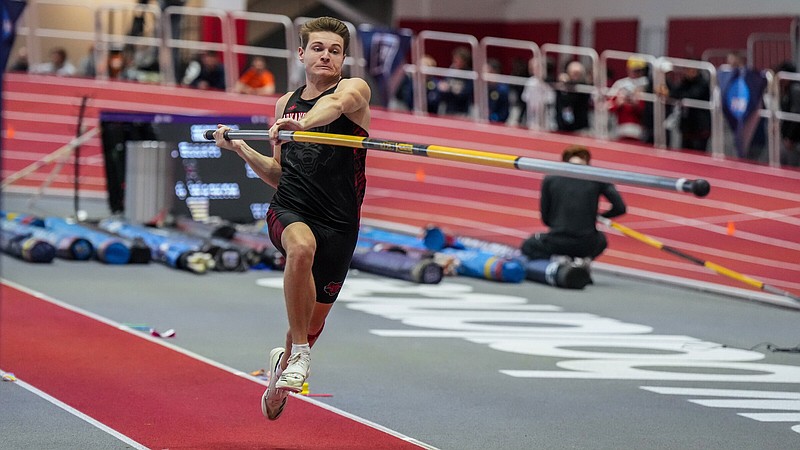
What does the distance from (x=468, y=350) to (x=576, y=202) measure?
364 centimetres

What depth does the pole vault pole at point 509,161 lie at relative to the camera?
4.88 m

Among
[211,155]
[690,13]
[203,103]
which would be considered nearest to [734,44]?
[690,13]

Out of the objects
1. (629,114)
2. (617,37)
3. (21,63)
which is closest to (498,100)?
(629,114)

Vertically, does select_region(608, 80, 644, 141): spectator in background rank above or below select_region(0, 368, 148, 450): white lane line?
above

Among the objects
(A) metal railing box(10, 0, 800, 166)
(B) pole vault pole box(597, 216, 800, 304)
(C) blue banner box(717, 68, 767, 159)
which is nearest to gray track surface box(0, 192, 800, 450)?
(B) pole vault pole box(597, 216, 800, 304)

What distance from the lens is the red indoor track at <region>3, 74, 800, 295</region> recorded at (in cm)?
1352

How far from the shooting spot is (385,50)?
18828 mm

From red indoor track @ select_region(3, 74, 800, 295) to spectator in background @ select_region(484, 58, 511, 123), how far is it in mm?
751

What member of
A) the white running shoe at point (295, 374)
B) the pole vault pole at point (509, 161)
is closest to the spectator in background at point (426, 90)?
the pole vault pole at point (509, 161)

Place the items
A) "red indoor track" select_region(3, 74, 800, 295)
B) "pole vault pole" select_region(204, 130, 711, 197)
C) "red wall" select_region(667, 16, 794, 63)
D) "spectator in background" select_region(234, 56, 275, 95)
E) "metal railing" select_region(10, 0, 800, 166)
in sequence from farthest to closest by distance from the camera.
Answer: "red wall" select_region(667, 16, 794, 63)
"spectator in background" select_region(234, 56, 275, 95)
"metal railing" select_region(10, 0, 800, 166)
"red indoor track" select_region(3, 74, 800, 295)
"pole vault pole" select_region(204, 130, 711, 197)

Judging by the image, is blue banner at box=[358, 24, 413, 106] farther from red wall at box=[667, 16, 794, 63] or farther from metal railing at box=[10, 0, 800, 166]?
red wall at box=[667, 16, 794, 63]

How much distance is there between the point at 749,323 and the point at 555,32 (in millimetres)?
17783

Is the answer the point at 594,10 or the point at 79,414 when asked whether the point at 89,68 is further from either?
the point at 79,414

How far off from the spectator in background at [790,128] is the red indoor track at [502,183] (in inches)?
23.7
